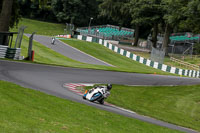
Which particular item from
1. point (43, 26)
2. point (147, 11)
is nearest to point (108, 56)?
point (147, 11)

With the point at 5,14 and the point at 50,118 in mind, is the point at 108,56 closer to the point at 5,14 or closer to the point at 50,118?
the point at 5,14

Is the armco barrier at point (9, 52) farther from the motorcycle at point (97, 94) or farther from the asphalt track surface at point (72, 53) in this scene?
the asphalt track surface at point (72, 53)

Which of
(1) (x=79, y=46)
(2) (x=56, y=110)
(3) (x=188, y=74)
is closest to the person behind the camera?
(2) (x=56, y=110)

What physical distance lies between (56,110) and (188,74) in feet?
123

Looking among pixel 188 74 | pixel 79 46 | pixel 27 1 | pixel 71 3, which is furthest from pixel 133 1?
pixel 27 1

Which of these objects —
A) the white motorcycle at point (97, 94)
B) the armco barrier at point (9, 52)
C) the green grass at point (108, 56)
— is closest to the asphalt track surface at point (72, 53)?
the green grass at point (108, 56)

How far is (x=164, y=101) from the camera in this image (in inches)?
763

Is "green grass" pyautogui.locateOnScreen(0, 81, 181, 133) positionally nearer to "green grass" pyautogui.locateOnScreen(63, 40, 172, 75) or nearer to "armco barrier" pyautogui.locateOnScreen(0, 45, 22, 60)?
"armco barrier" pyautogui.locateOnScreen(0, 45, 22, 60)

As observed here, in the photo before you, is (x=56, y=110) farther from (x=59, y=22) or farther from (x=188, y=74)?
(x=59, y=22)

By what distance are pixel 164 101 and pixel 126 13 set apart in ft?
161

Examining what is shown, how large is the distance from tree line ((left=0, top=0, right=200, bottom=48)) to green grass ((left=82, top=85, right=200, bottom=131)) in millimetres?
11237

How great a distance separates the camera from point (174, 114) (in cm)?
1683

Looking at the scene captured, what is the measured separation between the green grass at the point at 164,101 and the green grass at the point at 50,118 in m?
4.47

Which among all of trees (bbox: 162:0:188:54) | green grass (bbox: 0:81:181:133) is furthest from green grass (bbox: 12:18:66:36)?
green grass (bbox: 0:81:181:133)
